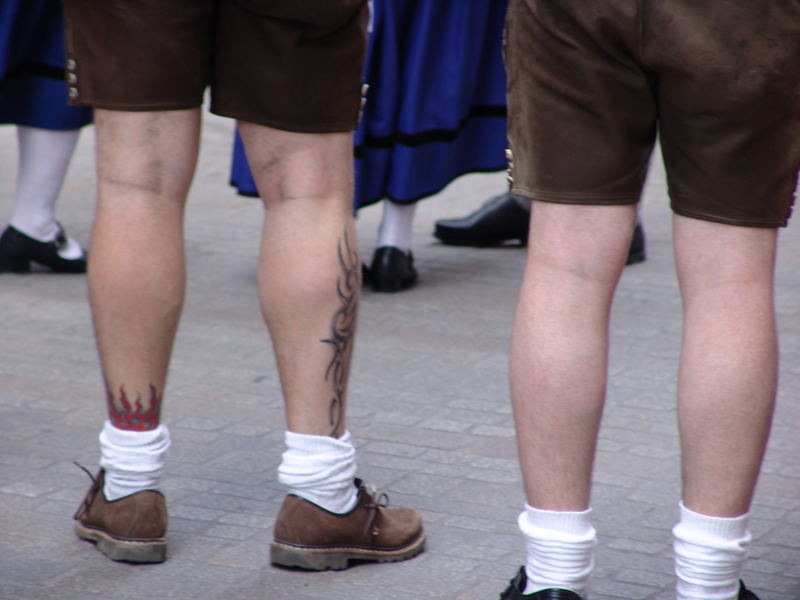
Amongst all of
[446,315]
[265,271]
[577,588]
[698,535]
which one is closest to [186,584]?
[265,271]

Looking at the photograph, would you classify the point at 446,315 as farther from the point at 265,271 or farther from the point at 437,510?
the point at 265,271

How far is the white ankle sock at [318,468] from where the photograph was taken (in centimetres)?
250

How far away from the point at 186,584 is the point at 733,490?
3.29ft

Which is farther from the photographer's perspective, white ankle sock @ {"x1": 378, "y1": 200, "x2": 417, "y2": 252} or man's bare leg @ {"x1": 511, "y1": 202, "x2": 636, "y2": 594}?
white ankle sock @ {"x1": 378, "y1": 200, "x2": 417, "y2": 252}

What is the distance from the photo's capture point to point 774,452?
3166mm

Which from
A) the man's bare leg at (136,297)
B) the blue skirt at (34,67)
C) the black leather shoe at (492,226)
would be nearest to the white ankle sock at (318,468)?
the man's bare leg at (136,297)

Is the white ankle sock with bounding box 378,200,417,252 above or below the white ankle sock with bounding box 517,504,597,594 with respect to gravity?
below

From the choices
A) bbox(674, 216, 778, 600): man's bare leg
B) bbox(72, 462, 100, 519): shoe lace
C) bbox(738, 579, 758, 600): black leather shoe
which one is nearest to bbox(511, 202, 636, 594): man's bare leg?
bbox(674, 216, 778, 600): man's bare leg

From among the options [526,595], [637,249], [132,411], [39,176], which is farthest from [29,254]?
[526,595]

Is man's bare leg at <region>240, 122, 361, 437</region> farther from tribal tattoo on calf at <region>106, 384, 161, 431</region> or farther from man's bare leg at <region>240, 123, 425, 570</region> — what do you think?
tribal tattoo on calf at <region>106, 384, 161, 431</region>

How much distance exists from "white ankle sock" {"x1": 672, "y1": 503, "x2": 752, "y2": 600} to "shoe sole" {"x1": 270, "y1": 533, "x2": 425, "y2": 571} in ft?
2.24

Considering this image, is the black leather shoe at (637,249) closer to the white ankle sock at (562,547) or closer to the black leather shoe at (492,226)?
the black leather shoe at (492,226)

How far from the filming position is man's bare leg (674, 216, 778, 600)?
79.4 inches

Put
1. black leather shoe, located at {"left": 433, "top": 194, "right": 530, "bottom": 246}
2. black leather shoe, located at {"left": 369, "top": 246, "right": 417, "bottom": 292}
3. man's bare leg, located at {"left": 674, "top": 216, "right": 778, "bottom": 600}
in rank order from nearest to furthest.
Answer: man's bare leg, located at {"left": 674, "top": 216, "right": 778, "bottom": 600} → black leather shoe, located at {"left": 369, "top": 246, "right": 417, "bottom": 292} → black leather shoe, located at {"left": 433, "top": 194, "right": 530, "bottom": 246}
